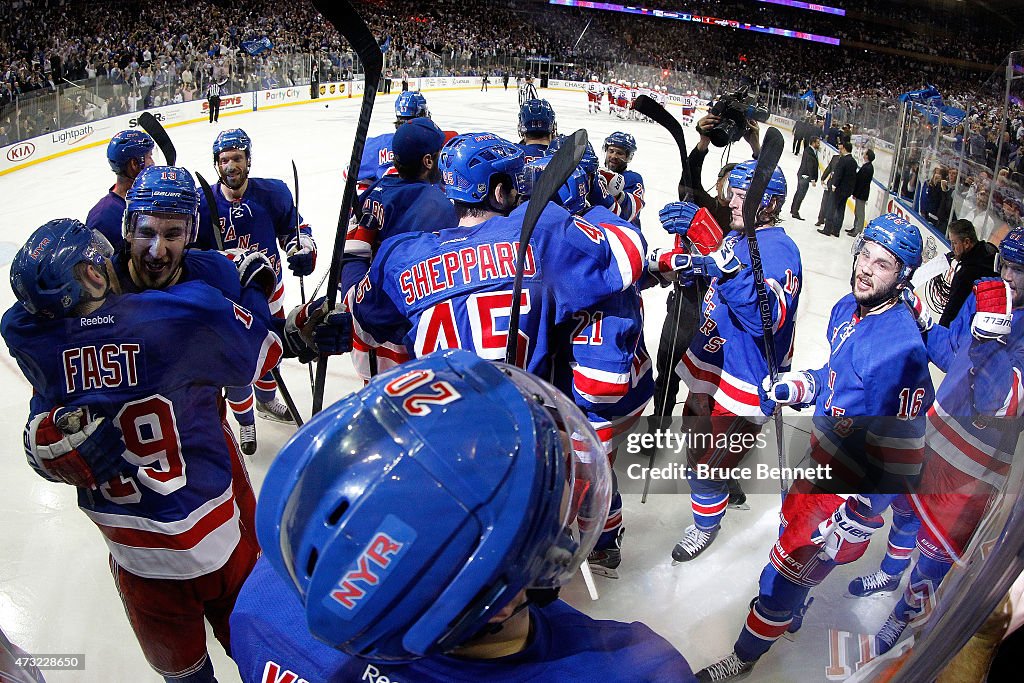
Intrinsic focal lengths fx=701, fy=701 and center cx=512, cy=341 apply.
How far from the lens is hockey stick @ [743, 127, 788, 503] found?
112 centimetres

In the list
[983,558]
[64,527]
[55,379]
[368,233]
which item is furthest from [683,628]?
[64,527]

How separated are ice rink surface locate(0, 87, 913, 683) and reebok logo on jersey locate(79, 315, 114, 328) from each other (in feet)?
0.67

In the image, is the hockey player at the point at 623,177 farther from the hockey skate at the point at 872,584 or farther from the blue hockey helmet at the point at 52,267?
the blue hockey helmet at the point at 52,267

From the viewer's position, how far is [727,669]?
90 cm

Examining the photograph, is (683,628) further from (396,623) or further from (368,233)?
(368,233)

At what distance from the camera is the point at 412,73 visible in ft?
4.21

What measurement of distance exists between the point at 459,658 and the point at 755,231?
0.94 m

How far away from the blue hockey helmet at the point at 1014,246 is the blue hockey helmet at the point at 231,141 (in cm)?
132

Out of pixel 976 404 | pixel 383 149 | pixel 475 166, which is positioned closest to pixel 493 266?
pixel 475 166

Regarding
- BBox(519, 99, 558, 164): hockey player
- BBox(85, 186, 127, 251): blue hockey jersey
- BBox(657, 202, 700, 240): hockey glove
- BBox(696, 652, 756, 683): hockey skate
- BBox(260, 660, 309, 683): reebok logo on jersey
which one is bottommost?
BBox(696, 652, 756, 683): hockey skate

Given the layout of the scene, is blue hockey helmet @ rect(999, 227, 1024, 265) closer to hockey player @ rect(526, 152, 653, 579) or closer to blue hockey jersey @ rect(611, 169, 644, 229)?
hockey player @ rect(526, 152, 653, 579)

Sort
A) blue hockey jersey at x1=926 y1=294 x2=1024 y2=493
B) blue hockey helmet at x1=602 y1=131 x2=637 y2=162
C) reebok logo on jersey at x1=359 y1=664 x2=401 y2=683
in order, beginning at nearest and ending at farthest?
reebok logo on jersey at x1=359 y1=664 x2=401 y2=683
blue hockey jersey at x1=926 y1=294 x2=1024 y2=493
blue hockey helmet at x1=602 y1=131 x2=637 y2=162

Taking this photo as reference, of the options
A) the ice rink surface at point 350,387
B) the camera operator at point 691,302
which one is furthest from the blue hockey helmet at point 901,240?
the camera operator at point 691,302

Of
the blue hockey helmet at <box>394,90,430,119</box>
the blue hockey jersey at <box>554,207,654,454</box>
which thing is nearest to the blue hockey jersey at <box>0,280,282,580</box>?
the blue hockey jersey at <box>554,207,654,454</box>
